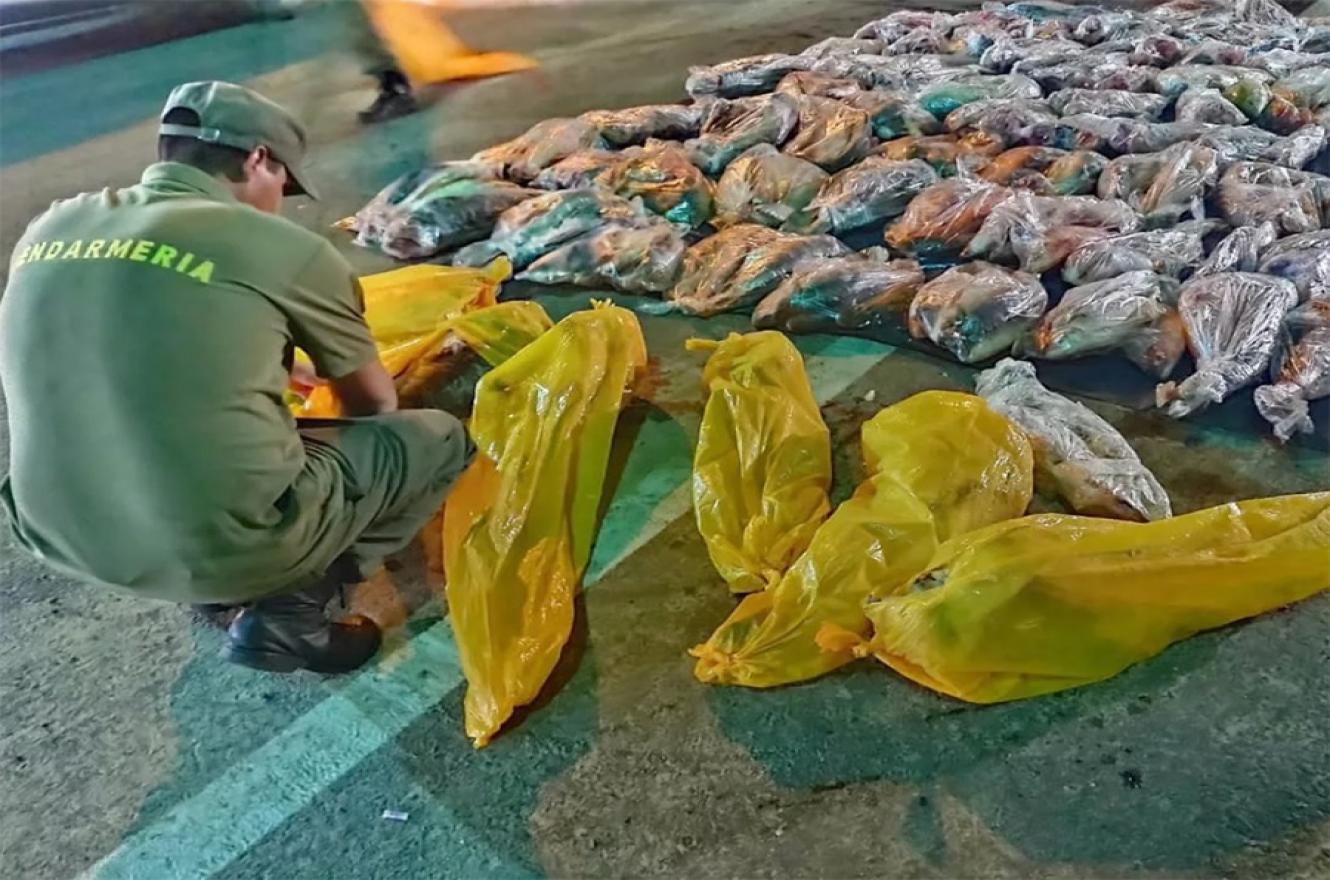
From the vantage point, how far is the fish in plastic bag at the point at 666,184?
330 cm

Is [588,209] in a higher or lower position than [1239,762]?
higher

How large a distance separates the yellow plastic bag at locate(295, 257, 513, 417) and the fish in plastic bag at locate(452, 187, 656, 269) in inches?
9.8

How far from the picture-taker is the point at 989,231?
9.48 ft

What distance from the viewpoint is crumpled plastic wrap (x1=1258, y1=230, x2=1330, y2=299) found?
2.52 metres

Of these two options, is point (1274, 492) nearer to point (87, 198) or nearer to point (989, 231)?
point (989, 231)

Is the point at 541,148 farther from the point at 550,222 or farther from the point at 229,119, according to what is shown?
the point at 229,119

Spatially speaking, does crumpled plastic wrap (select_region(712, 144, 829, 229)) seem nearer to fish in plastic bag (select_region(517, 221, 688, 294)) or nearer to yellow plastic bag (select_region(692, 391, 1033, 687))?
fish in plastic bag (select_region(517, 221, 688, 294))

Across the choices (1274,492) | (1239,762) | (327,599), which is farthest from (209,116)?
(1274,492)

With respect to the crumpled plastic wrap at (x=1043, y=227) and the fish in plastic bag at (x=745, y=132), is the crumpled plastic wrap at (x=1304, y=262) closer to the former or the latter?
the crumpled plastic wrap at (x=1043, y=227)

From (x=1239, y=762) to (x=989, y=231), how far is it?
5.34ft

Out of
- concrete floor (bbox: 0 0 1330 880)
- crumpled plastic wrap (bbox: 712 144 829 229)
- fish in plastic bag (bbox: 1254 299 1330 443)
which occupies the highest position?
crumpled plastic wrap (bbox: 712 144 829 229)

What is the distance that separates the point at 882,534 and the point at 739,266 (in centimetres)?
125

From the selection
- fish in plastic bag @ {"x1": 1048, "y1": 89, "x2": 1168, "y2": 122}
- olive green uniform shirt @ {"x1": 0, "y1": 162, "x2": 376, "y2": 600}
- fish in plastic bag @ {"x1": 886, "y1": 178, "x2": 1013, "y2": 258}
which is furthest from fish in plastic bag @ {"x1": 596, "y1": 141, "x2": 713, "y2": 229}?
olive green uniform shirt @ {"x1": 0, "y1": 162, "x2": 376, "y2": 600}

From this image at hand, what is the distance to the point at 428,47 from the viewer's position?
522cm
